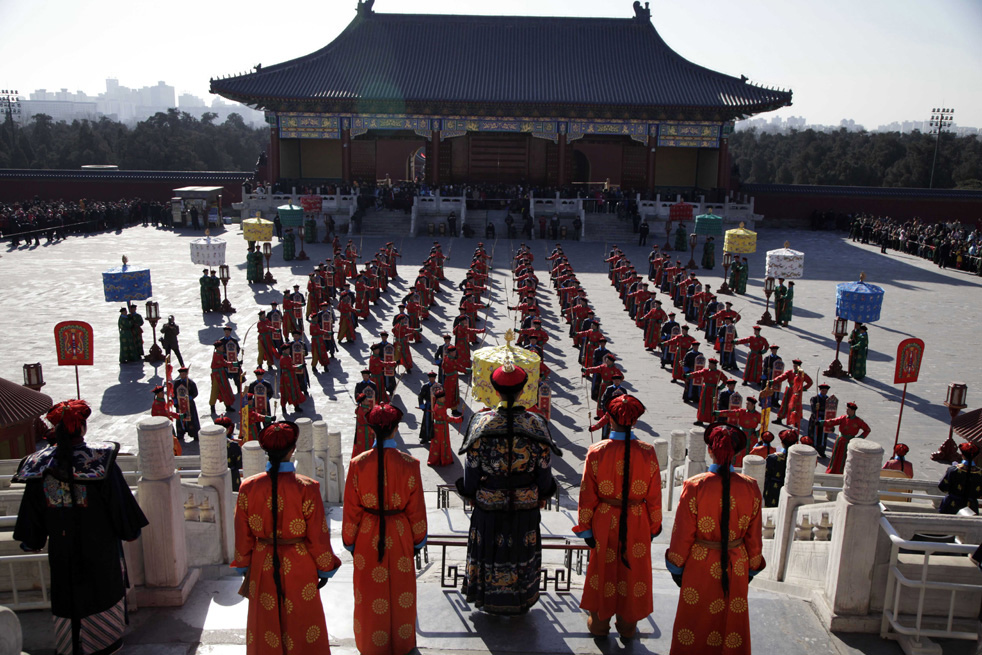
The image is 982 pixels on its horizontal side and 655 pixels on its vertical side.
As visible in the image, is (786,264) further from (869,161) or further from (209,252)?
(869,161)

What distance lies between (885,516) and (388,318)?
44.0 feet

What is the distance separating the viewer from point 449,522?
7.33 m

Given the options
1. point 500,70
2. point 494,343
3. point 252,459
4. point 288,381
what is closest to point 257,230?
point 494,343

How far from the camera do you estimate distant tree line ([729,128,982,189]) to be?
48.7 metres

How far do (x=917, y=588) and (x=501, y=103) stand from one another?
2977cm

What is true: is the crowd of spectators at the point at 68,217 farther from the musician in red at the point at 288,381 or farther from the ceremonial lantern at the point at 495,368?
the ceremonial lantern at the point at 495,368

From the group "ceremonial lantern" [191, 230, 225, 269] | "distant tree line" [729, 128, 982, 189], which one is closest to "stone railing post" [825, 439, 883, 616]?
"ceremonial lantern" [191, 230, 225, 269]

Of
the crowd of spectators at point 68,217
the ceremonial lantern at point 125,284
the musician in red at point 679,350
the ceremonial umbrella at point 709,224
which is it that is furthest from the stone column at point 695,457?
the crowd of spectators at point 68,217

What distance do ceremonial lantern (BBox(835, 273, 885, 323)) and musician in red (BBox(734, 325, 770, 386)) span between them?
4.33ft

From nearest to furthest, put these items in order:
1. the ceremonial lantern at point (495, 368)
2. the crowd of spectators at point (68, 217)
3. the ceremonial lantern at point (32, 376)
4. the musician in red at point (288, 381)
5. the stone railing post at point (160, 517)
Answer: the stone railing post at point (160, 517), the ceremonial lantern at point (495, 368), the ceremonial lantern at point (32, 376), the musician in red at point (288, 381), the crowd of spectators at point (68, 217)

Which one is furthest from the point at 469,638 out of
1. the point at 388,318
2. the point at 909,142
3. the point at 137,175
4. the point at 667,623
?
the point at 909,142

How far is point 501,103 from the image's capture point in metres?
32.5

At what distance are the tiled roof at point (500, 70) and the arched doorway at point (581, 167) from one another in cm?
410

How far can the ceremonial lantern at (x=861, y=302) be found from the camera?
12.0 meters
